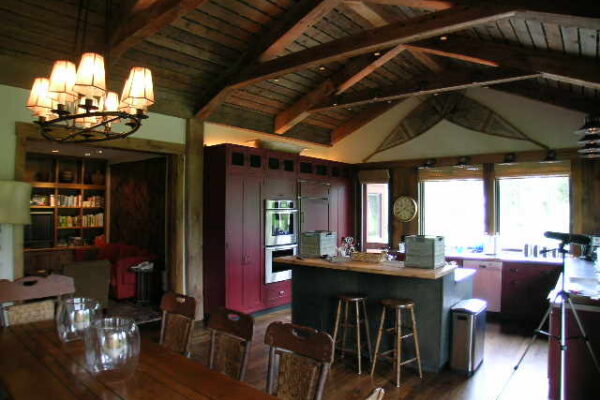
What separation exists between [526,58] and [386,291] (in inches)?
110

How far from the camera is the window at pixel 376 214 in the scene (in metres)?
7.91

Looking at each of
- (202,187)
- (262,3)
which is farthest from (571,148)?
(202,187)

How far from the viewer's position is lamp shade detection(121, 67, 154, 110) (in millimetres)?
2678

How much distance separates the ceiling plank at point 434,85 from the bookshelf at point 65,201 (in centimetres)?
477

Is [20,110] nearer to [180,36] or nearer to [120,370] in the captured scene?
[180,36]

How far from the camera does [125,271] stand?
6371 millimetres

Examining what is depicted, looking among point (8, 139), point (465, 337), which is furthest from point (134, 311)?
point (465, 337)

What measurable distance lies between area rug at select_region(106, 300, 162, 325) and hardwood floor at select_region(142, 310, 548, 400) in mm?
1390

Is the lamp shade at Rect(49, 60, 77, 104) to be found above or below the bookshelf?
above

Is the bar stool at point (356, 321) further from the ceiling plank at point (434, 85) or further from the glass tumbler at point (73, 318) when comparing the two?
the ceiling plank at point (434, 85)

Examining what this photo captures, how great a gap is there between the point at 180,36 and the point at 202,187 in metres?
1.97

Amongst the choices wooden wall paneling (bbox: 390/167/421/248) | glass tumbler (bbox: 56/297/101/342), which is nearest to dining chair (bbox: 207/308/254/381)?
glass tumbler (bbox: 56/297/101/342)

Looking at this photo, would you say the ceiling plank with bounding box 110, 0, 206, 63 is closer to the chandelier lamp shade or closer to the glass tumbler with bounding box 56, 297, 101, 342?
the chandelier lamp shade

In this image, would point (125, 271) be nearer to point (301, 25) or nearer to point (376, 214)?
point (301, 25)
